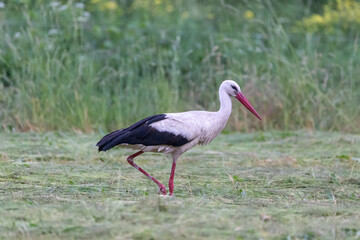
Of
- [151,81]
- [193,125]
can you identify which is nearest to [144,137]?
[193,125]

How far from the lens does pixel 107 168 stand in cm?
614

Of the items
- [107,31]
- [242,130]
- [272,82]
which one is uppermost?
[107,31]

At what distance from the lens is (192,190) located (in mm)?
5180

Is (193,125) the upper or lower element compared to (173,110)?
upper

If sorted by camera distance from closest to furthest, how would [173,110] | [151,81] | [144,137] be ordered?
[144,137] < [173,110] < [151,81]

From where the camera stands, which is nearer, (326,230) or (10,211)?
(326,230)

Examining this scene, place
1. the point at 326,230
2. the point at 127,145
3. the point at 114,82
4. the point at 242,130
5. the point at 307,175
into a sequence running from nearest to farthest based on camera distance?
1. the point at 326,230
2. the point at 127,145
3. the point at 307,175
4. the point at 242,130
5. the point at 114,82

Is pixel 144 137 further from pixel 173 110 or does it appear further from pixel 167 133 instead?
pixel 173 110

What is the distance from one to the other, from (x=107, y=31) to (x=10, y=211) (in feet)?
24.6

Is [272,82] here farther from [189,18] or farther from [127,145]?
[127,145]

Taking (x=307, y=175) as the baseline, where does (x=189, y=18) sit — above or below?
above

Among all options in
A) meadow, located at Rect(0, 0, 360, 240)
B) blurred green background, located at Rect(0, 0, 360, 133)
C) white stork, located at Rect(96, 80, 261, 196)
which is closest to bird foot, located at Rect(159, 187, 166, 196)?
white stork, located at Rect(96, 80, 261, 196)

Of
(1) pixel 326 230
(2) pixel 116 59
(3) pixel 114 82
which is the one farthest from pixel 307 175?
(2) pixel 116 59

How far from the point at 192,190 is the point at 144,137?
1.78ft
